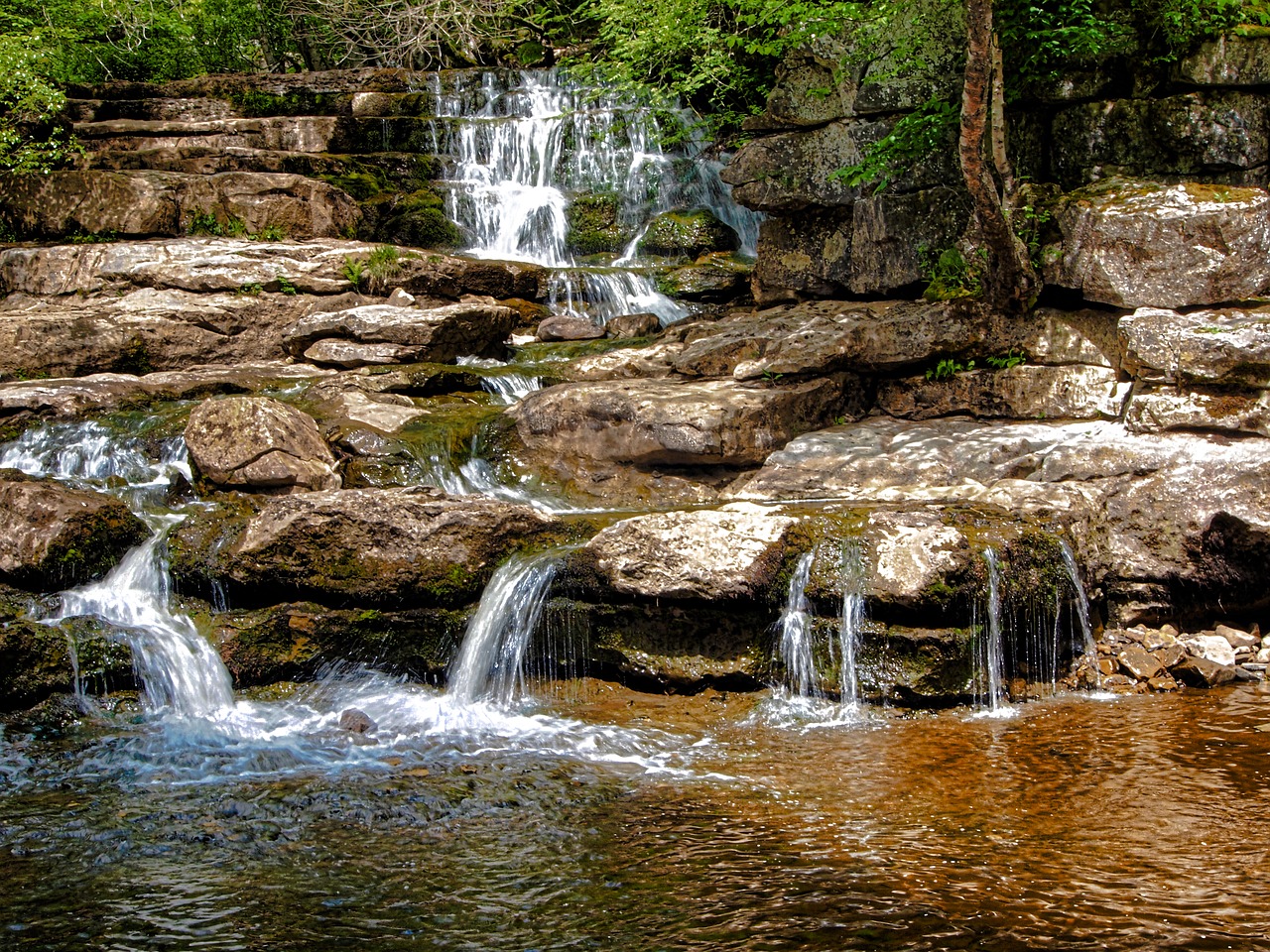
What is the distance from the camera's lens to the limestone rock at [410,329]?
12.3 m

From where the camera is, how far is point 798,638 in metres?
7.40

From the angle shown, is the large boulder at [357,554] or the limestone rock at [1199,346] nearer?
the large boulder at [357,554]

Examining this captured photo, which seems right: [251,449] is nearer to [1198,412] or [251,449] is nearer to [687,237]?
[1198,412]

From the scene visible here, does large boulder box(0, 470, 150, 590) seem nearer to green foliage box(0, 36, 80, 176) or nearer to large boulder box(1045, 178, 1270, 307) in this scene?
green foliage box(0, 36, 80, 176)

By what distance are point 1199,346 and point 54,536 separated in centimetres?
956

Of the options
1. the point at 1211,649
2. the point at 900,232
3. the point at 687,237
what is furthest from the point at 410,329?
the point at 1211,649

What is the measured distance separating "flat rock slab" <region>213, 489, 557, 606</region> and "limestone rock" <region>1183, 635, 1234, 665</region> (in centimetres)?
534

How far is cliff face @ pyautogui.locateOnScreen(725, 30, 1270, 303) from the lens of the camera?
33.7 feet

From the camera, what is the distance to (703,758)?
6258 mm

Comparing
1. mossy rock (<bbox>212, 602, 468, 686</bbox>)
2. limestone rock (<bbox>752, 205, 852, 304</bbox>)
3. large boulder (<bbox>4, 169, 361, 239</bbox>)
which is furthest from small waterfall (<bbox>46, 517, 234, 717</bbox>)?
large boulder (<bbox>4, 169, 361, 239</bbox>)

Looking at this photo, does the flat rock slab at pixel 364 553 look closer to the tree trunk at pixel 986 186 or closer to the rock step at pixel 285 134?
the tree trunk at pixel 986 186

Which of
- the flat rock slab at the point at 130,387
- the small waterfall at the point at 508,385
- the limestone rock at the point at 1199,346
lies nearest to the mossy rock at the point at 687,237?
the small waterfall at the point at 508,385

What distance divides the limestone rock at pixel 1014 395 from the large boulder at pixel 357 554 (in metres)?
4.93

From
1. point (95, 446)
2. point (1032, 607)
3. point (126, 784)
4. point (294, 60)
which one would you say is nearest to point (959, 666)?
point (1032, 607)
